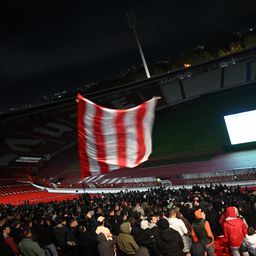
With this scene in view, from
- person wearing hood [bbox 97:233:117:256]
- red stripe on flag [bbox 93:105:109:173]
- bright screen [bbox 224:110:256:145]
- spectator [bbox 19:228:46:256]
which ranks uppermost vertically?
bright screen [bbox 224:110:256:145]

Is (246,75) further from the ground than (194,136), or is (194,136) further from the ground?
(246,75)

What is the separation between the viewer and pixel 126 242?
237 inches

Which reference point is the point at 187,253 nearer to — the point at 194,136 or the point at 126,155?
the point at 126,155

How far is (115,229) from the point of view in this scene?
301 inches

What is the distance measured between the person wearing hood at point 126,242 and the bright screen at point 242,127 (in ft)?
66.7

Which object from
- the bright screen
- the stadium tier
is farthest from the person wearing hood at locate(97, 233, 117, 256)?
the bright screen

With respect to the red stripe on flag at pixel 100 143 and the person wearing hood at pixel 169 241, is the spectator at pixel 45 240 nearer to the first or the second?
the red stripe on flag at pixel 100 143

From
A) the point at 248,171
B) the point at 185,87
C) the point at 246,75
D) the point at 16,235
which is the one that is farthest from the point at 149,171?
the point at 16,235

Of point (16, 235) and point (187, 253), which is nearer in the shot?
point (187, 253)

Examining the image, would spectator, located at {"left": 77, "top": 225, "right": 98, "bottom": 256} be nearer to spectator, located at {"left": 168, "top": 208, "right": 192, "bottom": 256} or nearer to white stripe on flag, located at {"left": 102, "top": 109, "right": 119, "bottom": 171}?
white stripe on flag, located at {"left": 102, "top": 109, "right": 119, "bottom": 171}

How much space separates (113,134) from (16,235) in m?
4.13

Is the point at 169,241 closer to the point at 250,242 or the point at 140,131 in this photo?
the point at 250,242

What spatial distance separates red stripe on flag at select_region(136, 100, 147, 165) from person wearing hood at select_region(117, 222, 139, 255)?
142 cm

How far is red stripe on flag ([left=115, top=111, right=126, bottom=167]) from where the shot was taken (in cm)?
667
